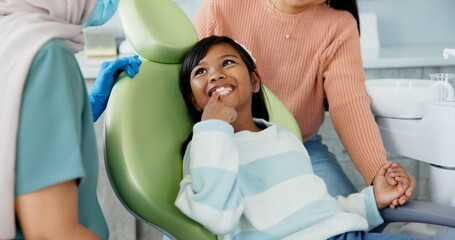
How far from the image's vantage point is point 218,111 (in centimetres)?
125

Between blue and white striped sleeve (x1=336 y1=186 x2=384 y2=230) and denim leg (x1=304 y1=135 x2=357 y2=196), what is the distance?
228mm

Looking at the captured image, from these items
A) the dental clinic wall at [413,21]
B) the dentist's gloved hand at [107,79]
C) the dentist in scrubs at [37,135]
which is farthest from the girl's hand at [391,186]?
the dental clinic wall at [413,21]

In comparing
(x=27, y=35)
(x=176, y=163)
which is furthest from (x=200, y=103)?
(x=27, y=35)

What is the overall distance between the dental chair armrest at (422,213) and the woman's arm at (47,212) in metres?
0.80

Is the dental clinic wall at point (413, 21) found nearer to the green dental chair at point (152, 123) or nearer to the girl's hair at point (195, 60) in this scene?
the girl's hair at point (195, 60)

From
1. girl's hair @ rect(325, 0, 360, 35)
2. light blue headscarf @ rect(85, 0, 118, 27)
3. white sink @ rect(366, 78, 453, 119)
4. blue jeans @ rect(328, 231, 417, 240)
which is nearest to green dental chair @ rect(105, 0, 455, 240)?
blue jeans @ rect(328, 231, 417, 240)

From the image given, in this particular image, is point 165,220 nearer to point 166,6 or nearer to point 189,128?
point 189,128

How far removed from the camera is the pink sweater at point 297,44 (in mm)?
1693

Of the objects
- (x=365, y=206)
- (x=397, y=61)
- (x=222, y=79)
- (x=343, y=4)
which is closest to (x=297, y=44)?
(x=343, y=4)

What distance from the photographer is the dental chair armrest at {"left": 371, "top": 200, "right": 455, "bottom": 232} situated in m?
1.28

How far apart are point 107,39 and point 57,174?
1778 mm

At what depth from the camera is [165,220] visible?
115cm

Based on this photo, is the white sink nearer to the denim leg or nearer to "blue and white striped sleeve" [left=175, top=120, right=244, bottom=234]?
the denim leg

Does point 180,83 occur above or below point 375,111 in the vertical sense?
above
